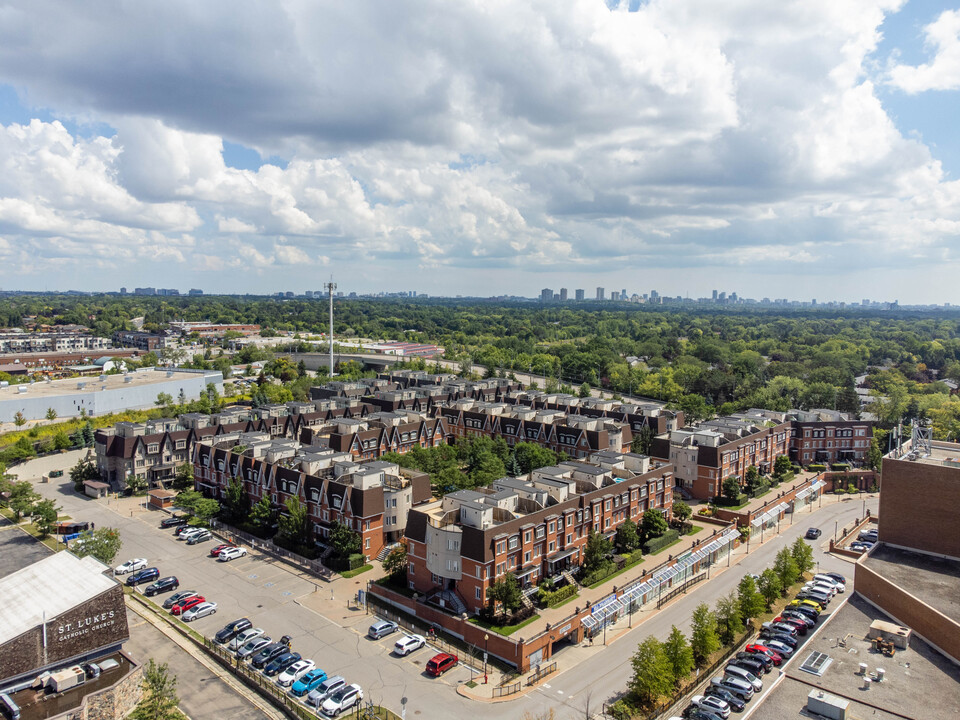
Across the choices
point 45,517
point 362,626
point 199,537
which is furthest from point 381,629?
point 45,517

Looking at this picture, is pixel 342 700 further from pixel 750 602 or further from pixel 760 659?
pixel 750 602

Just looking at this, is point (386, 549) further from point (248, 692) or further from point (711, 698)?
point (711, 698)

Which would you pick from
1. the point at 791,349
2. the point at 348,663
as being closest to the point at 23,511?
the point at 348,663

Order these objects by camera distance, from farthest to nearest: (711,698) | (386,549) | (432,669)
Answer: (386,549) < (432,669) < (711,698)

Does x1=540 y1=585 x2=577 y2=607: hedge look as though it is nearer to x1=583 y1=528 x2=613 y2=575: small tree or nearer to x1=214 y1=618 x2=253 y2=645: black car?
x1=583 y1=528 x2=613 y2=575: small tree

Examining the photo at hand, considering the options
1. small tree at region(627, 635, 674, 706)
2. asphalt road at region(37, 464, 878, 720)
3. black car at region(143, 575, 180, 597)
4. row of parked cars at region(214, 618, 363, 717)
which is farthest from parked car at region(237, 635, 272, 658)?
small tree at region(627, 635, 674, 706)

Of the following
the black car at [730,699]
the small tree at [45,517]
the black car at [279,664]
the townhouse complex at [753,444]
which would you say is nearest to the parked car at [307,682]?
the black car at [279,664]
